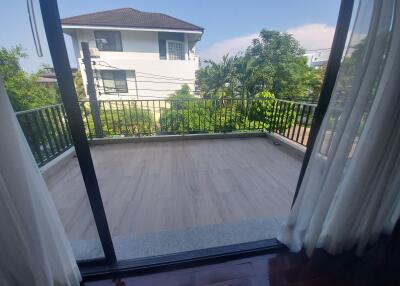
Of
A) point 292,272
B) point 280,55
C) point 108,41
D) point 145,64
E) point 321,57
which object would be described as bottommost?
point 292,272

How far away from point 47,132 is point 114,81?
246 inches

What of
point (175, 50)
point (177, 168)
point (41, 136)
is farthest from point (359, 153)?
point (175, 50)

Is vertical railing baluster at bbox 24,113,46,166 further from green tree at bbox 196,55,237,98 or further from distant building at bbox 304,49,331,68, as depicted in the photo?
green tree at bbox 196,55,237,98

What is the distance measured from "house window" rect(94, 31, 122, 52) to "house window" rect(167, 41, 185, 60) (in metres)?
1.90

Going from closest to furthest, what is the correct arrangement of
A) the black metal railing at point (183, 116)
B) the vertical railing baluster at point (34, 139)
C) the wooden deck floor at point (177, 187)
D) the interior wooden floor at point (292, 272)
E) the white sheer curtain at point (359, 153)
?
1. the white sheer curtain at point (359, 153)
2. the interior wooden floor at point (292, 272)
3. the wooden deck floor at point (177, 187)
4. the vertical railing baluster at point (34, 139)
5. the black metal railing at point (183, 116)

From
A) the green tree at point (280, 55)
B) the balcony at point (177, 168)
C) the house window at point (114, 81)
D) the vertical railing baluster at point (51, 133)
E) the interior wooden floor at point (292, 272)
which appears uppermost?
the green tree at point (280, 55)

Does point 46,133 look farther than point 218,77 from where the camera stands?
No

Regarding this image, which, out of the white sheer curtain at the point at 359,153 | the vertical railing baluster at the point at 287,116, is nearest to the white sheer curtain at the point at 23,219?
the white sheer curtain at the point at 359,153

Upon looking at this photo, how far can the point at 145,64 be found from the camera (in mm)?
7965

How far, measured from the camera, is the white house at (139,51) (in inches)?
279

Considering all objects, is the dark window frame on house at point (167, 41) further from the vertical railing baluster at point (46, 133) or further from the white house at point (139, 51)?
the vertical railing baluster at point (46, 133)

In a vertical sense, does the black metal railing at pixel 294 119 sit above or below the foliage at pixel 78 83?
below

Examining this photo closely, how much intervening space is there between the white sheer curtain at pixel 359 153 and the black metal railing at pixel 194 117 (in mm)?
1947

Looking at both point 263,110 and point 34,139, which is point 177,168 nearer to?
point 34,139
